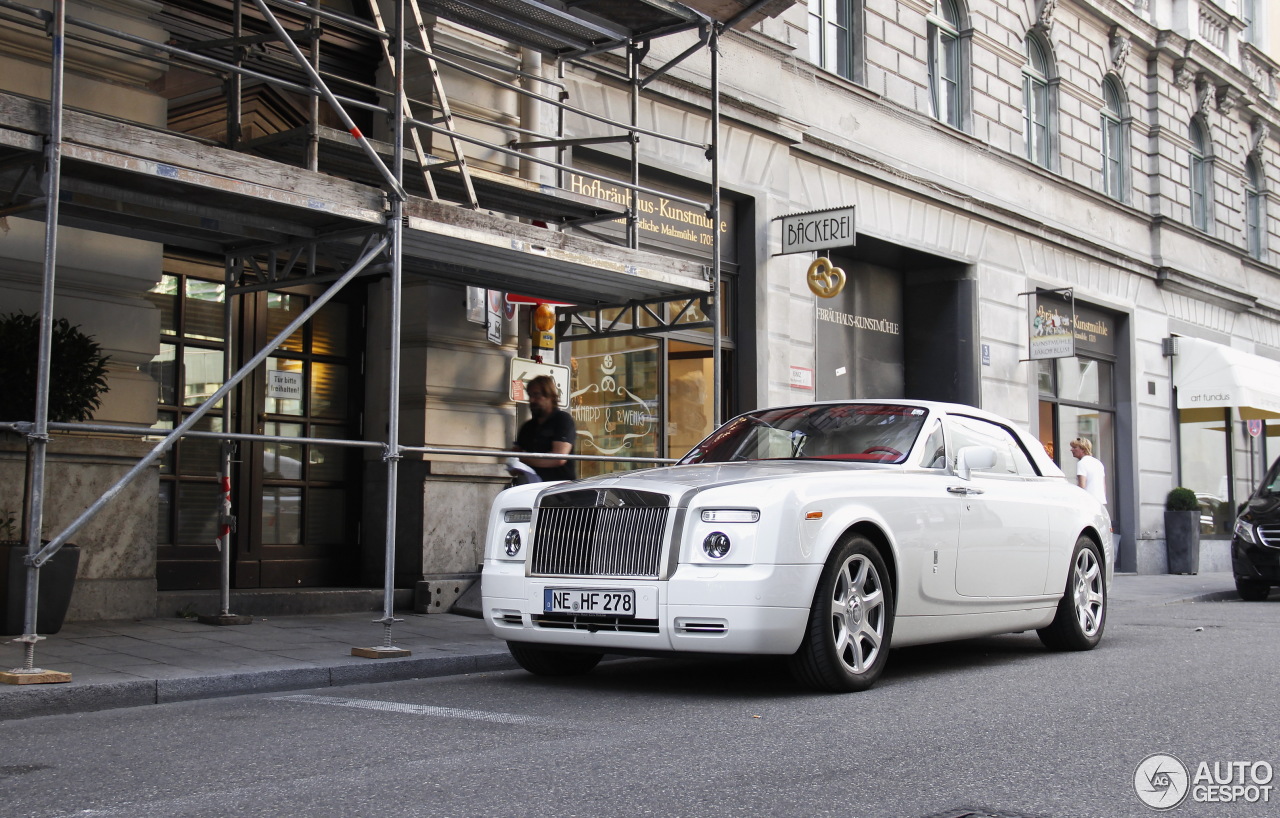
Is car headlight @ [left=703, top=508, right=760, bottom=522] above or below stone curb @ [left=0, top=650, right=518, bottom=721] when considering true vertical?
above

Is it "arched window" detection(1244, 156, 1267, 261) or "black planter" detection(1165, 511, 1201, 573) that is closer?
"black planter" detection(1165, 511, 1201, 573)

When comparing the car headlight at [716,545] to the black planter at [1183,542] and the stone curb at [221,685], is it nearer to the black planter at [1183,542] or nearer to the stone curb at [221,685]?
the stone curb at [221,685]

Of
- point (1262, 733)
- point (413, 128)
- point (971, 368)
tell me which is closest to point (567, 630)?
point (1262, 733)

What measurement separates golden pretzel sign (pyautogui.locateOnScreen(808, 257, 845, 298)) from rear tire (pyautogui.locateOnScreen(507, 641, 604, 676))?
8411mm

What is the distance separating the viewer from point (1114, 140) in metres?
22.9

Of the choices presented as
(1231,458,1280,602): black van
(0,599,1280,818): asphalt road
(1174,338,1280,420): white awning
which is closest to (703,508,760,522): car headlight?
(0,599,1280,818): asphalt road

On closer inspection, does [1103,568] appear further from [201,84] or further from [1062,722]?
[201,84]

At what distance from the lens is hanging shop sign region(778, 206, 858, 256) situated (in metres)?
14.0

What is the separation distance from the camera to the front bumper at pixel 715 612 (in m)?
6.10

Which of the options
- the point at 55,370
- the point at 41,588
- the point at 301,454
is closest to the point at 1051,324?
the point at 301,454

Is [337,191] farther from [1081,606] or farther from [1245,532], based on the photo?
[1245,532]

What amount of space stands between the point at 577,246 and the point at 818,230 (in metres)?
5.69

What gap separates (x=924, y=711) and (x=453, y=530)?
5775 mm

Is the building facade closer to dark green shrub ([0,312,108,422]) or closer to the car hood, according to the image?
dark green shrub ([0,312,108,422])
